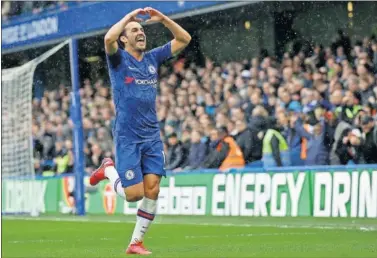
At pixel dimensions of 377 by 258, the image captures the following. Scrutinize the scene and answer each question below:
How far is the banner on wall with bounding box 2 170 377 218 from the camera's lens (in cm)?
1535

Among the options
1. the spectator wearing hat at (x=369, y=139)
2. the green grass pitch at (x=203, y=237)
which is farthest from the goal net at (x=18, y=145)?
the spectator wearing hat at (x=369, y=139)

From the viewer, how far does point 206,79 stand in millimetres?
21438

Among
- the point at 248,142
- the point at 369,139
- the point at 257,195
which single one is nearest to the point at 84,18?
the point at 248,142

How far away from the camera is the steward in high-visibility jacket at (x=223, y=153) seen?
17.9 m

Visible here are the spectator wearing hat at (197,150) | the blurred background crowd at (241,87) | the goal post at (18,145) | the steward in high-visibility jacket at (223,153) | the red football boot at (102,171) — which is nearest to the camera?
the red football boot at (102,171)

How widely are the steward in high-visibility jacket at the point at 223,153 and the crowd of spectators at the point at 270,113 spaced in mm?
17

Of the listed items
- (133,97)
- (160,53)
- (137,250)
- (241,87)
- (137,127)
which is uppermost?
(241,87)

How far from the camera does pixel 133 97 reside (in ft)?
31.7

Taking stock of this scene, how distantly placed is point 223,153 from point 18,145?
5665mm

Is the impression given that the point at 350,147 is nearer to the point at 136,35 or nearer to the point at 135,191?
the point at 135,191

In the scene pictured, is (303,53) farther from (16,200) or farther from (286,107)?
(16,200)

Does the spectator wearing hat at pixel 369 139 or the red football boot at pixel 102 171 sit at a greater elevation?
the spectator wearing hat at pixel 369 139

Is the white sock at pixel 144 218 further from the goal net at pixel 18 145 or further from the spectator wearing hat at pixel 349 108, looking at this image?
the goal net at pixel 18 145

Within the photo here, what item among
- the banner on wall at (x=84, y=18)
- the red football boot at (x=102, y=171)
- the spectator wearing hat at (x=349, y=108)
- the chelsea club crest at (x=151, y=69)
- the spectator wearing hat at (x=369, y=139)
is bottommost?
the red football boot at (x=102, y=171)
